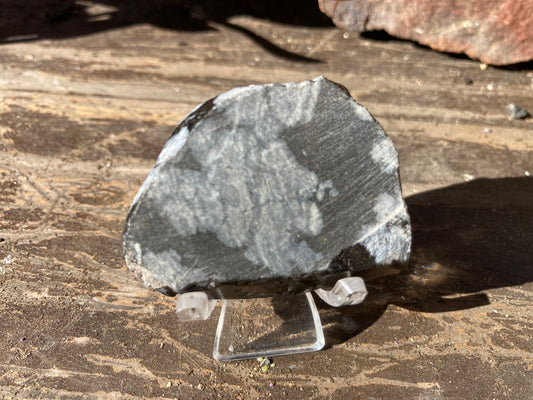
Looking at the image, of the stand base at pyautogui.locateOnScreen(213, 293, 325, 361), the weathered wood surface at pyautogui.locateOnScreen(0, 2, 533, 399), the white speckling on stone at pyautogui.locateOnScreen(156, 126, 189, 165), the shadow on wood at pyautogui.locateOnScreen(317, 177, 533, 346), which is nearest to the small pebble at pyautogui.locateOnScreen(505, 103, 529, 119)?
the weathered wood surface at pyautogui.locateOnScreen(0, 2, 533, 399)

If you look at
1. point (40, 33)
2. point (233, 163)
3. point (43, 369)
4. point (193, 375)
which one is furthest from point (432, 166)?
point (40, 33)

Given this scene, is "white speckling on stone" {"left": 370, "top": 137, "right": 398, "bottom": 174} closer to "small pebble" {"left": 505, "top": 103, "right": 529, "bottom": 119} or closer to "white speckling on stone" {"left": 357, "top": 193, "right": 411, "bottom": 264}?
"white speckling on stone" {"left": 357, "top": 193, "right": 411, "bottom": 264}

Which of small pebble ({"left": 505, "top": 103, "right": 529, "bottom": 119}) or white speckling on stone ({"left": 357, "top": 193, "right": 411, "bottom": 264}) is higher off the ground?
small pebble ({"left": 505, "top": 103, "right": 529, "bottom": 119})

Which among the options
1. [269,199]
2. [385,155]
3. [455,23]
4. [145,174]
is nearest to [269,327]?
[269,199]

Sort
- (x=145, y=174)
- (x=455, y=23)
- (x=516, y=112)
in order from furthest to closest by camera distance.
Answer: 1. (x=455, y=23)
2. (x=516, y=112)
3. (x=145, y=174)

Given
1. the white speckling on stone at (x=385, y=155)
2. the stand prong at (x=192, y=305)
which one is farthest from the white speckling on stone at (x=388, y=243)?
the stand prong at (x=192, y=305)

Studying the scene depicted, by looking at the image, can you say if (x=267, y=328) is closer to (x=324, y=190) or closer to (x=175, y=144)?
(x=324, y=190)
